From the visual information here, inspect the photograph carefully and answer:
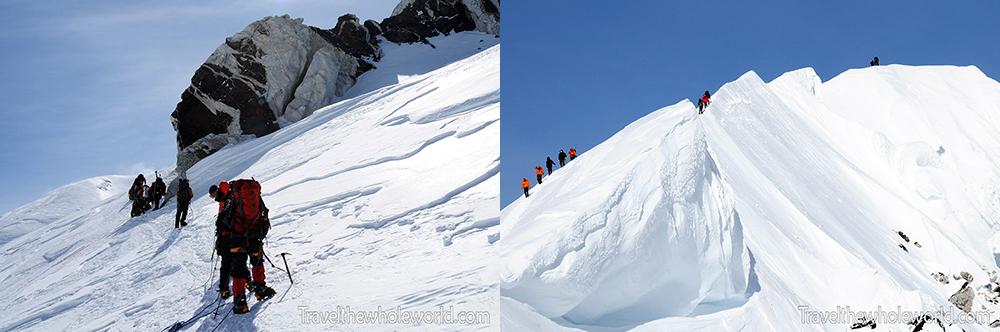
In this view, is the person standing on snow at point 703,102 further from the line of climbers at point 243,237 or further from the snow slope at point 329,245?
the line of climbers at point 243,237

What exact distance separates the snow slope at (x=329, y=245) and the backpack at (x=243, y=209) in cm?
88

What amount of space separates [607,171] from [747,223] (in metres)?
3.07

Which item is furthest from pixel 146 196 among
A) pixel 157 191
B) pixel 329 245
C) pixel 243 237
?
pixel 243 237

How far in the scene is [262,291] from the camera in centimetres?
616

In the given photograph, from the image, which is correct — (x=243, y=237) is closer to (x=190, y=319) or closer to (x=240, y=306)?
(x=240, y=306)

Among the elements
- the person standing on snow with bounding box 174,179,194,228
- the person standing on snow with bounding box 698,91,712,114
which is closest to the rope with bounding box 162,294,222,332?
the person standing on snow with bounding box 174,179,194,228

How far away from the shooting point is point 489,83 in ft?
58.3

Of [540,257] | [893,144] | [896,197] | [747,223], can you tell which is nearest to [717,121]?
[747,223]

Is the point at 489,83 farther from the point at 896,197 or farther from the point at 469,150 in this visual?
the point at 896,197

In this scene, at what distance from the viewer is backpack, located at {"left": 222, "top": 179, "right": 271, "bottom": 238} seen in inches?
245

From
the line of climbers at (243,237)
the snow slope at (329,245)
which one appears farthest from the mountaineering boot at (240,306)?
the line of climbers at (243,237)

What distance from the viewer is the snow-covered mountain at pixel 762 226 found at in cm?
621

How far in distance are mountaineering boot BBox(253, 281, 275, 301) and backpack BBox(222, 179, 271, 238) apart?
0.62m

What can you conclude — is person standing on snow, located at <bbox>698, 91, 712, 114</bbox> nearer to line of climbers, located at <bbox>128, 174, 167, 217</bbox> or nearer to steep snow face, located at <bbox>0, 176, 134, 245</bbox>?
line of climbers, located at <bbox>128, 174, 167, 217</bbox>
